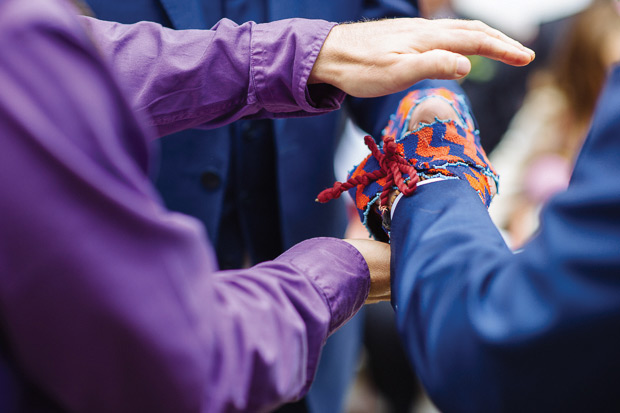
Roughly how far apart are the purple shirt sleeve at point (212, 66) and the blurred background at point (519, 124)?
723 mm

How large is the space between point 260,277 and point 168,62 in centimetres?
30

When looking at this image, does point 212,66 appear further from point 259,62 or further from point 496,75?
point 496,75

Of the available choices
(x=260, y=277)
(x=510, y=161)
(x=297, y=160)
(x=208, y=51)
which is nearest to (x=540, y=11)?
(x=510, y=161)

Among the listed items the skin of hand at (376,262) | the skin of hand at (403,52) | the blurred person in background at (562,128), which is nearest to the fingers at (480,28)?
the skin of hand at (403,52)

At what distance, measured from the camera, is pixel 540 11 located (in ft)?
7.51

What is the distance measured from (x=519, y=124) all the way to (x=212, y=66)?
1698mm

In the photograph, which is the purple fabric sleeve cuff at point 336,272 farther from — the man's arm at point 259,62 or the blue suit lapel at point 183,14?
the blue suit lapel at point 183,14

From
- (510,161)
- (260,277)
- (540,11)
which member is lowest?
(510,161)

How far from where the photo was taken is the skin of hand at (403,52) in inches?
21.2

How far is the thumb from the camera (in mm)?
526

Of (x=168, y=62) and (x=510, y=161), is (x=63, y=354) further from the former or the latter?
(x=510, y=161)

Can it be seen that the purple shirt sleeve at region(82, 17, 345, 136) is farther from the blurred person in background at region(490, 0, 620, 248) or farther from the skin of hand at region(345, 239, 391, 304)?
the blurred person in background at region(490, 0, 620, 248)

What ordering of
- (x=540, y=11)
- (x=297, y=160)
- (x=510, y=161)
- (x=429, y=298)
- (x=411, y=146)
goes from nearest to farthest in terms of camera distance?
(x=429, y=298), (x=411, y=146), (x=297, y=160), (x=510, y=161), (x=540, y=11)

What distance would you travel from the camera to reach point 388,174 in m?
0.60
